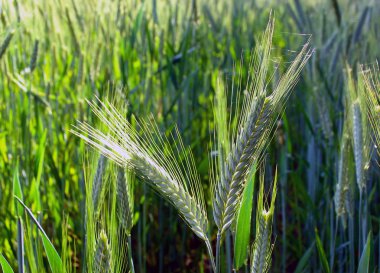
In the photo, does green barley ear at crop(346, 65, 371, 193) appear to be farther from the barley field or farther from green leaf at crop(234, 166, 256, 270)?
green leaf at crop(234, 166, 256, 270)

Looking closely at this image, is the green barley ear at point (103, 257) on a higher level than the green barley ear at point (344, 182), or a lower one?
higher

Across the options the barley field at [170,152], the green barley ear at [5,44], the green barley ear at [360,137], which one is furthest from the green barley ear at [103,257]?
the green barley ear at [5,44]

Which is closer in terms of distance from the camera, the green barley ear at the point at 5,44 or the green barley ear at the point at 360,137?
the green barley ear at the point at 360,137

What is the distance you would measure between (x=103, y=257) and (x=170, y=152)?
79cm

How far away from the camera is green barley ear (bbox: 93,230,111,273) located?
892 millimetres

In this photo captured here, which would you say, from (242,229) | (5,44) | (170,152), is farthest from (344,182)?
(5,44)

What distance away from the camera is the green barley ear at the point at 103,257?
89 centimetres

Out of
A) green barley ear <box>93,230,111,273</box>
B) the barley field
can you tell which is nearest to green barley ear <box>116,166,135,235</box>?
the barley field

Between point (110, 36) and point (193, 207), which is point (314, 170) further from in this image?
point (193, 207)

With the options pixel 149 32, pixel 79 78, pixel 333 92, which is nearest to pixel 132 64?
pixel 149 32

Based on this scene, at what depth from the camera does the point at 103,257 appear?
0.90 m

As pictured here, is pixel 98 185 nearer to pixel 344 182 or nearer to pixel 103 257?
pixel 103 257

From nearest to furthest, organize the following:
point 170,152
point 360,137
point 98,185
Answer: point 98,185 < point 360,137 < point 170,152

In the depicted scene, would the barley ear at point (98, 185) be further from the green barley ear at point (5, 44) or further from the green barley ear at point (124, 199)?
the green barley ear at point (5, 44)
